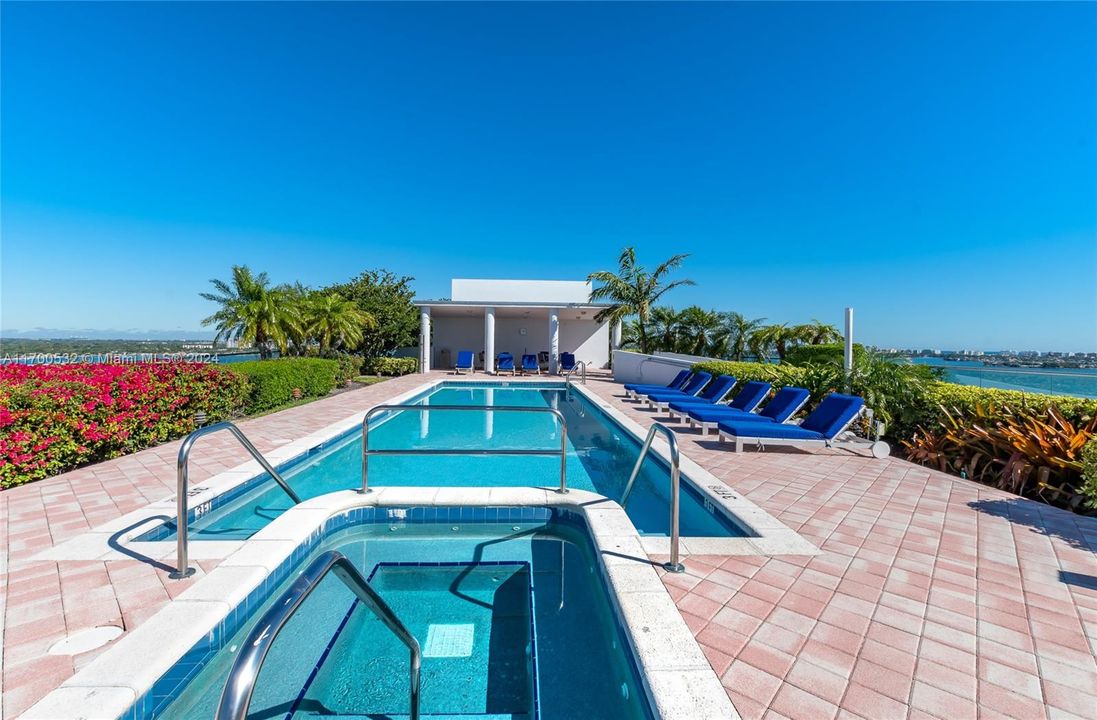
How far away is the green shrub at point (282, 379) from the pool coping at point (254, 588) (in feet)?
22.1

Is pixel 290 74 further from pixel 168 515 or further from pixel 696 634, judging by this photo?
pixel 696 634

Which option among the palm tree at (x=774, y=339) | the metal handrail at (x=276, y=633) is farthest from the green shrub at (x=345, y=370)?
the palm tree at (x=774, y=339)

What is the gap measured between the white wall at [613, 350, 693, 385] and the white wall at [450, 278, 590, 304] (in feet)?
19.6

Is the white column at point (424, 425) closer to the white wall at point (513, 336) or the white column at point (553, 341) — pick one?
the white column at point (553, 341)

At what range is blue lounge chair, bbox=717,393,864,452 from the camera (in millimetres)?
6543

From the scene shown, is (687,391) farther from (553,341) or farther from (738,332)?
(738,332)

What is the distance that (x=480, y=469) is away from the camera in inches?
259

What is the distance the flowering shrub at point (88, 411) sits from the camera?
4.75m

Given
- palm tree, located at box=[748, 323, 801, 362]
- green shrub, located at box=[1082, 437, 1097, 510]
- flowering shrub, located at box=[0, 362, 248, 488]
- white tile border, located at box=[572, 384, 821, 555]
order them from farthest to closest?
palm tree, located at box=[748, 323, 801, 362]
flowering shrub, located at box=[0, 362, 248, 488]
green shrub, located at box=[1082, 437, 1097, 510]
white tile border, located at box=[572, 384, 821, 555]

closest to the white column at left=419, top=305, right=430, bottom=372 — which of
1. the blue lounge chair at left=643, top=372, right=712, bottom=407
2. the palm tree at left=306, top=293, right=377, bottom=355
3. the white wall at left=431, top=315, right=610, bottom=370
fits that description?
the palm tree at left=306, top=293, right=377, bottom=355

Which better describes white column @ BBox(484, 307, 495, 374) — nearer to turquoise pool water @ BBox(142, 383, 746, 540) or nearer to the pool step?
turquoise pool water @ BBox(142, 383, 746, 540)

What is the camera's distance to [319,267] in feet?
97.0

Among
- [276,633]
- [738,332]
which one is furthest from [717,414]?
[738,332]

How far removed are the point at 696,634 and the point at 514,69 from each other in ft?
62.8
